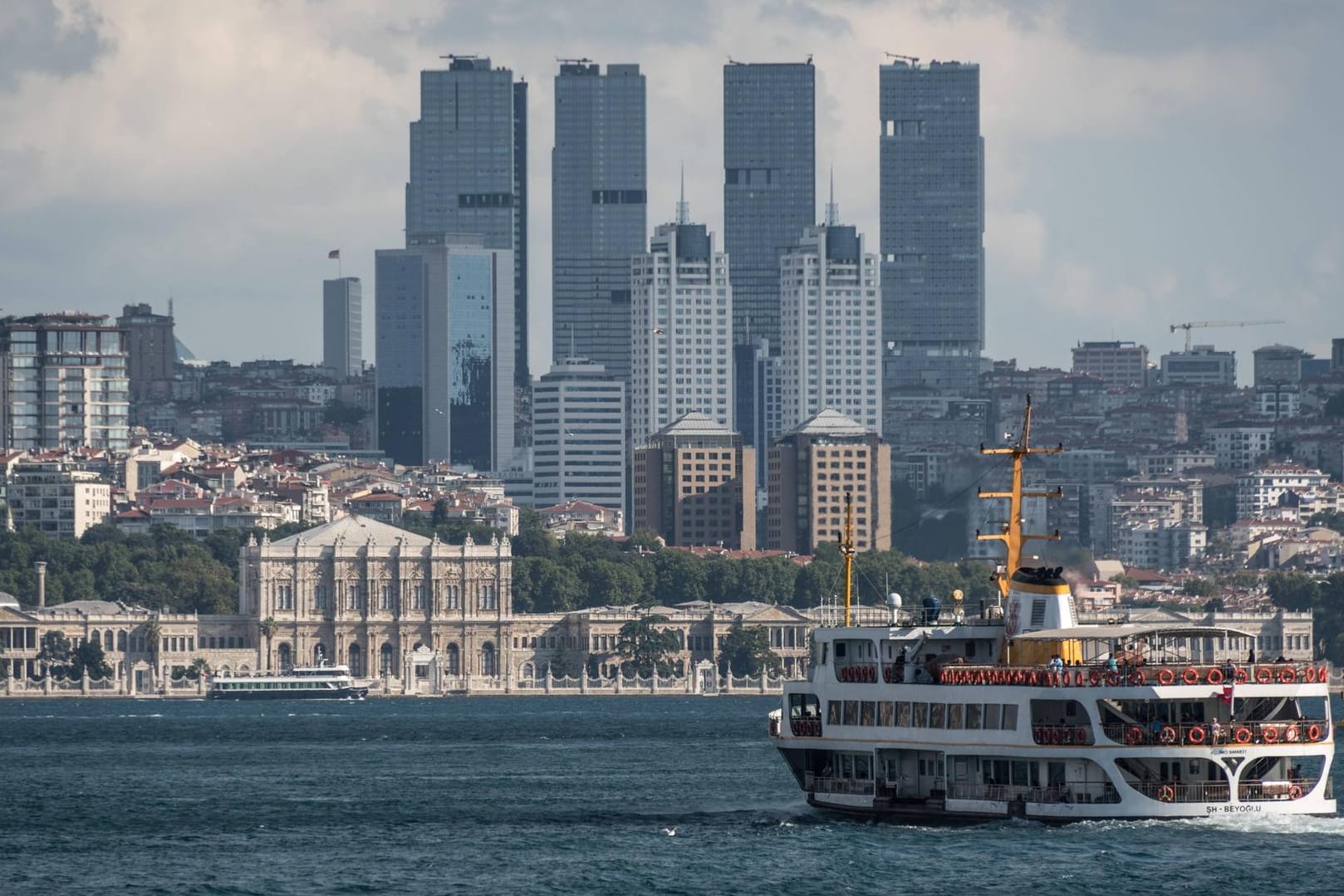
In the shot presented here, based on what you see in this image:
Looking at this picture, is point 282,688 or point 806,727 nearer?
point 806,727

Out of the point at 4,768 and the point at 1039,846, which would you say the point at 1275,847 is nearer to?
the point at 1039,846

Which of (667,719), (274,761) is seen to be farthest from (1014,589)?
(667,719)

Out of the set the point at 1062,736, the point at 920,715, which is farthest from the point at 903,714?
the point at 1062,736

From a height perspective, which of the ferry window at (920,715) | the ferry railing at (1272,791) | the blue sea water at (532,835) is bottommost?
the blue sea water at (532,835)

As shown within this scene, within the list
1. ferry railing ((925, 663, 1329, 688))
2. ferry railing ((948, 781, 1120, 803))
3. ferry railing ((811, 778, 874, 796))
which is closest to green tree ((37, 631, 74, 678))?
ferry railing ((811, 778, 874, 796))

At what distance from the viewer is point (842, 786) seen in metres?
72.5

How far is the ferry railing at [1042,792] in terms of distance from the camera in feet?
220

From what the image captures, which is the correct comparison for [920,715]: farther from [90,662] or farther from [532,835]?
[90,662]

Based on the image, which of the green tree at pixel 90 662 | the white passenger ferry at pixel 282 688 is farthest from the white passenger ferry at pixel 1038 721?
the green tree at pixel 90 662

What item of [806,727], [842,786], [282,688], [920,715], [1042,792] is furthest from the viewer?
[282,688]

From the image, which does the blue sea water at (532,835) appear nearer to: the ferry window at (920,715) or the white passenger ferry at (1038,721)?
the white passenger ferry at (1038,721)

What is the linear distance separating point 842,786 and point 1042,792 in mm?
5834

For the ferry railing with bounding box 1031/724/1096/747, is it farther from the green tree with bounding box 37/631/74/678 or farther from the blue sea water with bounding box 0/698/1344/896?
the green tree with bounding box 37/631/74/678

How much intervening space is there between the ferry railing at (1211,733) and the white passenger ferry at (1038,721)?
0.10 ft
